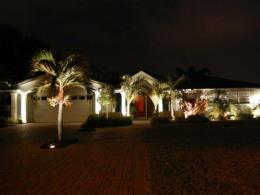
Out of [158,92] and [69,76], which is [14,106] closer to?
[158,92]

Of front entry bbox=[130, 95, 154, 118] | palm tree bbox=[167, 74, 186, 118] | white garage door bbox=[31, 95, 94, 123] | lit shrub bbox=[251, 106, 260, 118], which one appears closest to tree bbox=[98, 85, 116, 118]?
white garage door bbox=[31, 95, 94, 123]

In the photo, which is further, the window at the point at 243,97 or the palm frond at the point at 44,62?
the window at the point at 243,97

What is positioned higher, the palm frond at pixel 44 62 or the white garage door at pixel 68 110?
the palm frond at pixel 44 62

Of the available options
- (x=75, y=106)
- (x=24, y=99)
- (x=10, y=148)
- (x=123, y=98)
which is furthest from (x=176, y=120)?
(x=10, y=148)

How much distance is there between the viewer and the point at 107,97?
27.4 meters

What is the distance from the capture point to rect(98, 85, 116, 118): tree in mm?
27359

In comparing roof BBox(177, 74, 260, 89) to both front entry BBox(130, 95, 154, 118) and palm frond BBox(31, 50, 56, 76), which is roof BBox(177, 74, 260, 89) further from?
palm frond BBox(31, 50, 56, 76)

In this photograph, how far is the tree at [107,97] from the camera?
27359 millimetres

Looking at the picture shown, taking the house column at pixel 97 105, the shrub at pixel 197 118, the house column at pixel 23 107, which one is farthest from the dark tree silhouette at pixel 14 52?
the shrub at pixel 197 118

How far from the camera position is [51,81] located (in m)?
15.0

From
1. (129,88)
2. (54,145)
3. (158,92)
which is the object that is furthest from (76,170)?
(158,92)

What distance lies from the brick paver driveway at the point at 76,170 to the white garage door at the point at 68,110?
17.4 m

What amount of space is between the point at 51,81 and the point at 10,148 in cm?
314

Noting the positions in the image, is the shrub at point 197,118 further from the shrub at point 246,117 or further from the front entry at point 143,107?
the front entry at point 143,107
